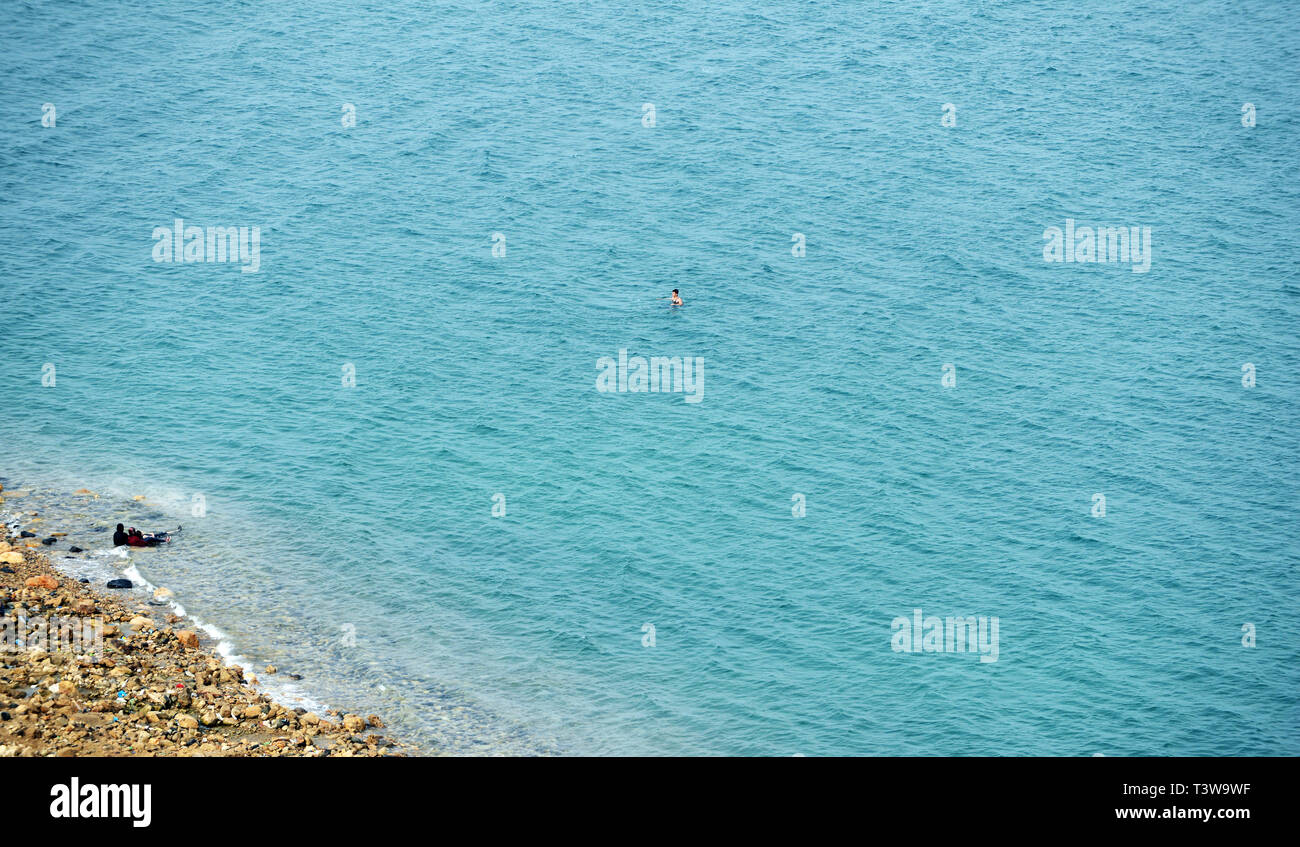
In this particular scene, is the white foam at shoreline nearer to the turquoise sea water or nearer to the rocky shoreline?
the rocky shoreline

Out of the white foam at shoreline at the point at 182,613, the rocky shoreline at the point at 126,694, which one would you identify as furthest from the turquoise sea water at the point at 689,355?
the rocky shoreline at the point at 126,694

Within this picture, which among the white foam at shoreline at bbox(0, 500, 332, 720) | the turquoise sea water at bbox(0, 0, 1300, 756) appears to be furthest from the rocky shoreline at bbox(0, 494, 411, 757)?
the turquoise sea water at bbox(0, 0, 1300, 756)

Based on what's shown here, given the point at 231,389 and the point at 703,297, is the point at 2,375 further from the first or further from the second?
the point at 703,297

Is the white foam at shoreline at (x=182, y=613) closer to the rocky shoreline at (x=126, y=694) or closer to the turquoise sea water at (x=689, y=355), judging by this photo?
the rocky shoreline at (x=126, y=694)

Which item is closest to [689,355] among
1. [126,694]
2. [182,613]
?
[182,613]

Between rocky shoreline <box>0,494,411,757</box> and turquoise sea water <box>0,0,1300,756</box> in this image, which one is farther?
turquoise sea water <box>0,0,1300,756</box>

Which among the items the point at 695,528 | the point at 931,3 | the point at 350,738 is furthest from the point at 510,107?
the point at 350,738

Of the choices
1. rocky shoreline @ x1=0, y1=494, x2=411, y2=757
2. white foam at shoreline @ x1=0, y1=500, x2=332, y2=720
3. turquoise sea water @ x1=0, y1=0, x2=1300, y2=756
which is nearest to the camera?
rocky shoreline @ x1=0, y1=494, x2=411, y2=757
